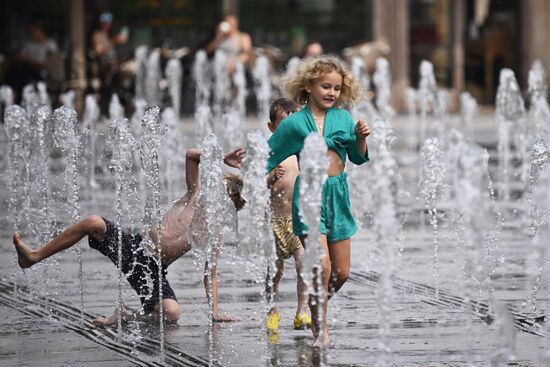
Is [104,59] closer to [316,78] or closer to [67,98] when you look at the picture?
[67,98]

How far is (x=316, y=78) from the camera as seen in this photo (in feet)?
24.7

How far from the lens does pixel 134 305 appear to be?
8.77 m

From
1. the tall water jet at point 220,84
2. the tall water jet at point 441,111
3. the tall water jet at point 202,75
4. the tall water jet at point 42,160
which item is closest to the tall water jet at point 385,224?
the tall water jet at point 42,160

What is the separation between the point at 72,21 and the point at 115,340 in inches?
726

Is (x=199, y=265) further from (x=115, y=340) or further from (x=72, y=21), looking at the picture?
(x=72, y=21)

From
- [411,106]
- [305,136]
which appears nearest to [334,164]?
[305,136]

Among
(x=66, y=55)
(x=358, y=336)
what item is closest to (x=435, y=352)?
(x=358, y=336)

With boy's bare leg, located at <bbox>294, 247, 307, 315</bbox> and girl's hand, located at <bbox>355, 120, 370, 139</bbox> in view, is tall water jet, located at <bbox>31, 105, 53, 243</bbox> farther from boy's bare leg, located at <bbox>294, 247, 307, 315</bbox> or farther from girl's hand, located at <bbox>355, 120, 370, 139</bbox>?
girl's hand, located at <bbox>355, 120, 370, 139</bbox>

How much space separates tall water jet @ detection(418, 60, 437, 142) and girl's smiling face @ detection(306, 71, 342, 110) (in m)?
14.9

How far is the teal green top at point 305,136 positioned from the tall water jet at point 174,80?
1613 centimetres

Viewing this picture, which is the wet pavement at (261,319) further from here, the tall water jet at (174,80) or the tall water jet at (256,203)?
the tall water jet at (174,80)

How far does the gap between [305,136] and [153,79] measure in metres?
16.8

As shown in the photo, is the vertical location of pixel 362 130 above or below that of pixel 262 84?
below

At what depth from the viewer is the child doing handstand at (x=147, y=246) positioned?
8047 millimetres
